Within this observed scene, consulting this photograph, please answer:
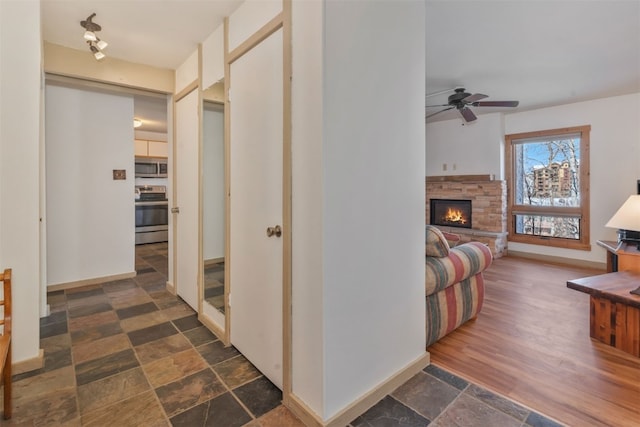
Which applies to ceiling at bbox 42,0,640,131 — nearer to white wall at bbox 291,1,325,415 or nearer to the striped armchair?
white wall at bbox 291,1,325,415

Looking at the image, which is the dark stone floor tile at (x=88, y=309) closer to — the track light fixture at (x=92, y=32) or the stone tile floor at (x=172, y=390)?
the stone tile floor at (x=172, y=390)

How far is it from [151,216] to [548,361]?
629 cm

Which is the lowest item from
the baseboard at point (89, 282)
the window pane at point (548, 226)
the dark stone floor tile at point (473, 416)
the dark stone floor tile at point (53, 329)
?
the dark stone floor tile at point (473, 416)

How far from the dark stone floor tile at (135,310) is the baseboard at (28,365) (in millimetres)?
784

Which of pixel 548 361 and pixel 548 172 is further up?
pixel 548 172

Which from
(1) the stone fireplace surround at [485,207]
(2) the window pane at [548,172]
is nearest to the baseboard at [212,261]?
(1) the stone fireplace surround at [485,207]

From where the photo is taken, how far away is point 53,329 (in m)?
2.58

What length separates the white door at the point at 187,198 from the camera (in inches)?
114

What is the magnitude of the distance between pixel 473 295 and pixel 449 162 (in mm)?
3910

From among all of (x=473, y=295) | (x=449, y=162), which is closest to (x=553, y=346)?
(x=473, y=295)

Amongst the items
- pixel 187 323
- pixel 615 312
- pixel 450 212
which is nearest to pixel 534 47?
pixel 615 312

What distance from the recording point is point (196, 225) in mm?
2875

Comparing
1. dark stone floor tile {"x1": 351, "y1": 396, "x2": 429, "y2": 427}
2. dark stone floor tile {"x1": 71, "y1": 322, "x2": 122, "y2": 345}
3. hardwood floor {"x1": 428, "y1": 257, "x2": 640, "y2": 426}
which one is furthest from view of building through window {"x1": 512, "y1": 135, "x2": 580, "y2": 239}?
dark stone floor tile {"x1": 71, "y1": 322, "x2": 122, "y2": 345}

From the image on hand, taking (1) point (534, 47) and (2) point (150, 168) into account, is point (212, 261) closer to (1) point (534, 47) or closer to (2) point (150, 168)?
(1) point (534, 47)
